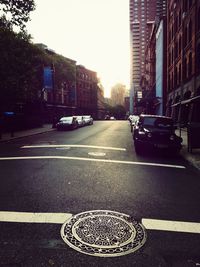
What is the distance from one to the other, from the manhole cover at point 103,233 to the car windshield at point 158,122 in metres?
9.73

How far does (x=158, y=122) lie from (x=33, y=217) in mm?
10825

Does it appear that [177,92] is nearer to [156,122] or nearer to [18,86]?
→ [18,86]

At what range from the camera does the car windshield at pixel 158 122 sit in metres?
14.7

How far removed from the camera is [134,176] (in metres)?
9.01

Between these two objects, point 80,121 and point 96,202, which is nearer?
point 96,202

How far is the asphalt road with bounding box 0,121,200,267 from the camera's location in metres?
3.89


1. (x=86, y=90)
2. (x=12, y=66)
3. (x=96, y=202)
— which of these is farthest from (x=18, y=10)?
(x=86, y=90)

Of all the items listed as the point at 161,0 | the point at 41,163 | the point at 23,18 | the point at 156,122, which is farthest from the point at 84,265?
the point at 161,0

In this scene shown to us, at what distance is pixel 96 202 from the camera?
6.28 meters

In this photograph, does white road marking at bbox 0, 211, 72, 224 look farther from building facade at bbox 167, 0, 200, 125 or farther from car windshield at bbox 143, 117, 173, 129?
building facade at bbox 167, 0, 200, 125

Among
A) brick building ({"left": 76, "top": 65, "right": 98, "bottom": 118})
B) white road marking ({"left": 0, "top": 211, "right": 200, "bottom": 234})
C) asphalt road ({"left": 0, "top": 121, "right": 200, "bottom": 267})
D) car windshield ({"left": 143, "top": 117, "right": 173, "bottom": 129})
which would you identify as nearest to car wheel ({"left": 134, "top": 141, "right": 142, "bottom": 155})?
car windshield ({"left": 143, "top": 117, "right": 173, "bottom": 129})

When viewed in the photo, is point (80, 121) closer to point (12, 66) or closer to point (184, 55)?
point (184, 55)

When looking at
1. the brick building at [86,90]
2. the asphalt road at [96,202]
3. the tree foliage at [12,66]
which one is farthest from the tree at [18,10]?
the brick building at [86,90]

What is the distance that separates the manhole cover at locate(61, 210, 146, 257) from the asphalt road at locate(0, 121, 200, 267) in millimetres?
118
